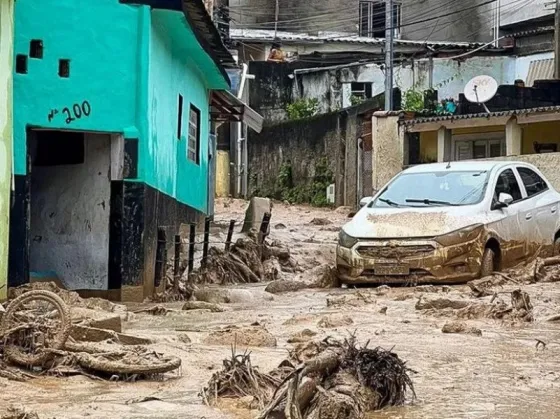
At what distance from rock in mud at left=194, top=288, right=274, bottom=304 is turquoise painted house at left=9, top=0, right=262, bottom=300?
783 millimetres

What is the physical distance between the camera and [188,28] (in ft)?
44.8

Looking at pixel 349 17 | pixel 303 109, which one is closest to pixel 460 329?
pixel 303 109

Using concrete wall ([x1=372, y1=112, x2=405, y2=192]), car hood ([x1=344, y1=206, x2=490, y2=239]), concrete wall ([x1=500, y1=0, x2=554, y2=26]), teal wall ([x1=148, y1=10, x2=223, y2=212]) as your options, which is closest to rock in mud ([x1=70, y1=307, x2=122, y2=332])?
teal wall ([x1=148, y1=10, x2=223, y2=212])

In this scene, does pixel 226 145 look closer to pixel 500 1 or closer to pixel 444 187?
pixel 500 1

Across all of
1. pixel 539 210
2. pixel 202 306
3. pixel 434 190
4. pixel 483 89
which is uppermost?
pixel 483 89

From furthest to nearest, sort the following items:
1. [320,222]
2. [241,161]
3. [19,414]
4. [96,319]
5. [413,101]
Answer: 1. [241,161]
2. [413,101]
3. [320,222]
4. [96,319]
5. [19,414]

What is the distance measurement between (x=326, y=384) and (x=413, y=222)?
7.57 metres

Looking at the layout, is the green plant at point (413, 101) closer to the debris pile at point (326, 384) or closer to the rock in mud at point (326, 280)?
the rock in mud at point (326, 280)

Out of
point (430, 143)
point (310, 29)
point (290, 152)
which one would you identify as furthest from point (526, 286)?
point (310, 29)

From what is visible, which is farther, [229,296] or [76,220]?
[76,220]

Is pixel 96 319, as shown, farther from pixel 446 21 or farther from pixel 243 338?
pixel 446 21

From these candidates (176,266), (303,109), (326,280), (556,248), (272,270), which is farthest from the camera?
(303,109)

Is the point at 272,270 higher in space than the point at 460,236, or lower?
lower

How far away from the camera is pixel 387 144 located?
28.6 metres
